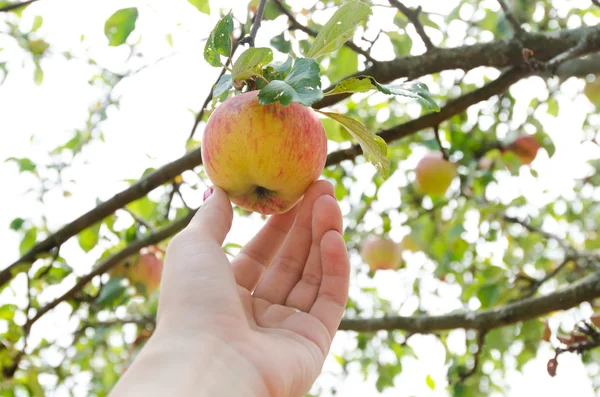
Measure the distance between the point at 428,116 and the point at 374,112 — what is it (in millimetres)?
1407

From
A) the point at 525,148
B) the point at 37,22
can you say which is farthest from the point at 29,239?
the point at 525,148

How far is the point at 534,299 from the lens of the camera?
5.61ft

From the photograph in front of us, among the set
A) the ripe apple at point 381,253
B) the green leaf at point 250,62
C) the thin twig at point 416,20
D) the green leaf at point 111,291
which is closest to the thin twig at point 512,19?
the thin twig at point 416,20

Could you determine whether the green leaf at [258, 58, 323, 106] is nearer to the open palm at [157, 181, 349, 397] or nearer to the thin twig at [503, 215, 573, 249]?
the open palm at [157, 181, 349, 397]

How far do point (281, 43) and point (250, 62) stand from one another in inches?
38.4

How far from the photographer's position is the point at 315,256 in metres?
1.26

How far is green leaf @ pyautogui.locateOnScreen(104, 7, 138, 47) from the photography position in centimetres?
192

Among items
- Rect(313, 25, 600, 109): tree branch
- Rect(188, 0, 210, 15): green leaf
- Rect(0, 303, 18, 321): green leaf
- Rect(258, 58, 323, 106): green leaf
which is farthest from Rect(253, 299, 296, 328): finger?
Rect(0, 303, 18, 321): green leaf

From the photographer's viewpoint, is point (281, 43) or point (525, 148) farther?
point (525, 148)

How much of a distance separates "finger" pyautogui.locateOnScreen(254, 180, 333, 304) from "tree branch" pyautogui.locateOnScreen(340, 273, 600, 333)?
0.86 m

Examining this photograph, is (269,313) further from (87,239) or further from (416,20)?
(87,239)

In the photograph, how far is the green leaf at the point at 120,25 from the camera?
1.92 metres

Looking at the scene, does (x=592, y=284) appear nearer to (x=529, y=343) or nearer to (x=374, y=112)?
(x=529, y=343)

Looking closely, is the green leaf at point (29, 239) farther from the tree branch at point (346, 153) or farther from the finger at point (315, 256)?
the finger at point (315, 256)
